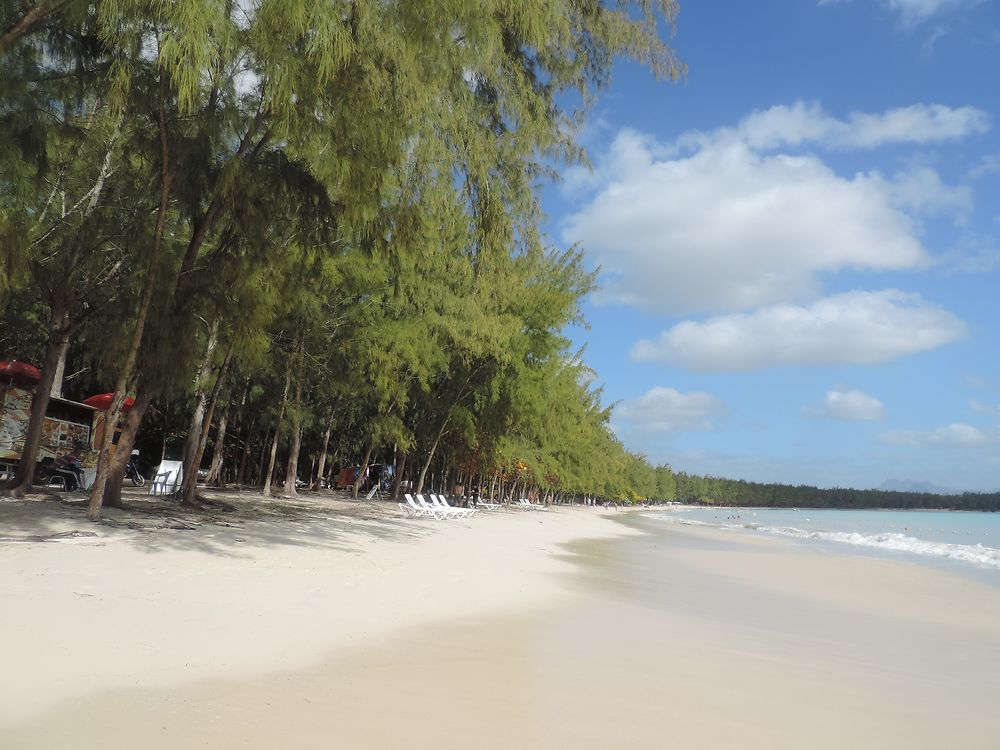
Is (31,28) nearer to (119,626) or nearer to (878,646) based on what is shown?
(119,626)

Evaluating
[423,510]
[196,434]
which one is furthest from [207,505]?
[423,510]

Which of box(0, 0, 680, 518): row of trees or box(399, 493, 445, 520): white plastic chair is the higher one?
box(0, 0, 680, 518): row of trees

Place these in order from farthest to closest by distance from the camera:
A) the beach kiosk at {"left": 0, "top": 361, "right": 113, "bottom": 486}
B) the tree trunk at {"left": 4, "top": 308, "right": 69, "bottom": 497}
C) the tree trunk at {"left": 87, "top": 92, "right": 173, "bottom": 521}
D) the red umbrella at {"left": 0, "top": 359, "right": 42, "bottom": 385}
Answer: the beach kiosk at {"left": 0, "top": 361, "right": 113, "bottom": 486} → the red umbrella at {"left": 0, "top": 359, "right": 42, "bottom": 385} → the tree trunk at {"left": 4, "top": 308, "right": 69, "bottom": 497} → the tree trunk at {"left": 87, "top": 92, "right": 173, "bottom": 521}

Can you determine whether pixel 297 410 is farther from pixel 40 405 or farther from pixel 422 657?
pixel 422 657

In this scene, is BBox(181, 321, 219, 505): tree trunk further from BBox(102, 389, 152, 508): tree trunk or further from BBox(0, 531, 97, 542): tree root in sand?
BBox(0, 531, 97, 542): tree root in sand

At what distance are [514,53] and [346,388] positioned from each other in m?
11.7

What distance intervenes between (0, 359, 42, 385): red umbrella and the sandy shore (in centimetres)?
721

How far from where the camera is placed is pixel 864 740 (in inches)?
167

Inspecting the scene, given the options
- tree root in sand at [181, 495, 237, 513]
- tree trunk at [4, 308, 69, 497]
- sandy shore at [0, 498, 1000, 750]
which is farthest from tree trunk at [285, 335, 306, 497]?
sandy shore at [0, 498, 1000, 750]

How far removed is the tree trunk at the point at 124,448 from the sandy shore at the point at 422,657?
56.3 inches

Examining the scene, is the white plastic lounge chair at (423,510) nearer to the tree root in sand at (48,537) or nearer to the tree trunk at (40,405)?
the tree trunk at (40,405)

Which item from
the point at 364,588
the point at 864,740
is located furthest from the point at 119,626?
the point at 864,740

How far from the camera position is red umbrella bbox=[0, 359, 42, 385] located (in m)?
15.9

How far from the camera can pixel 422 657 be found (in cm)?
516
